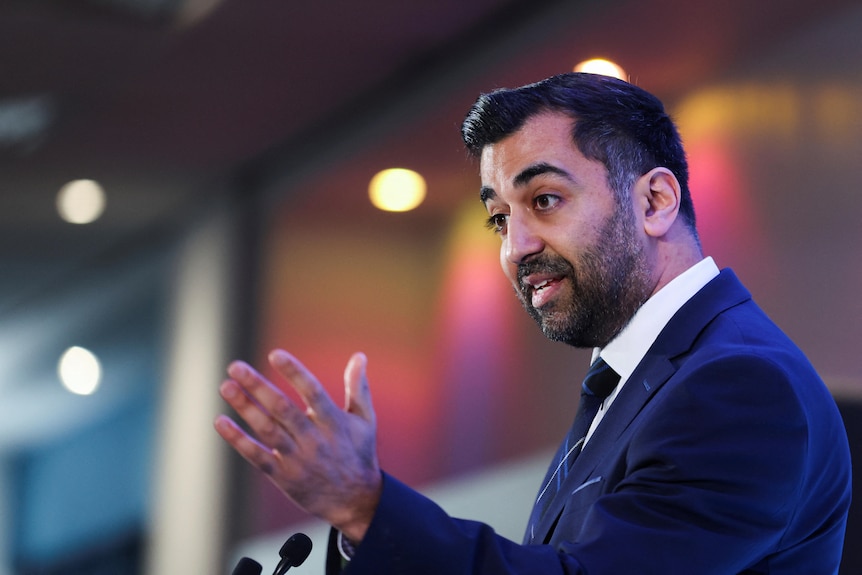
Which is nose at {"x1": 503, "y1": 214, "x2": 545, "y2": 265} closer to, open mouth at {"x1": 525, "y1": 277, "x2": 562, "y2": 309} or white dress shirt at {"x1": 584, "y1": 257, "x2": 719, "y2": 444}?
open mouth at {"x1": 525, "y1": 277, "x2": 562, "y2": 309}

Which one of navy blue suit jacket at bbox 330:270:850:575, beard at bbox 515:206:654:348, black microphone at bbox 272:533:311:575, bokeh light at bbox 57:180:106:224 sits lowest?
navy blue suit jacket at bbox 330:270:850:575

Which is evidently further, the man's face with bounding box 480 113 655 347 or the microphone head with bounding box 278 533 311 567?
the man's face with bounding box 480 113 655 347

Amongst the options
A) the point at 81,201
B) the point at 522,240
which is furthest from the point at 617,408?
the point at 81,201

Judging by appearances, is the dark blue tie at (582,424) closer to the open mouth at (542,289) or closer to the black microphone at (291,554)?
the open mouth at (542,289)

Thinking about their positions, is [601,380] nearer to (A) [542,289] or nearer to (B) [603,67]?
(A) [542,289]

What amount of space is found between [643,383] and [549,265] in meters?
0.23

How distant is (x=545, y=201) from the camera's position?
152 centimetres

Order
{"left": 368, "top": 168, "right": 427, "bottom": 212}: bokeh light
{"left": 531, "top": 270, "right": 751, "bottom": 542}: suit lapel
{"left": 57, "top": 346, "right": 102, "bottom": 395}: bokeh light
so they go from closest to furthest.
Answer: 1. {"left": 531, "top": 270, "right": 751, "bottom": 542}: suit lapel
2. {"left": 368, "top": 168, "right": 427, "bottom": 212}: bokeh light
3. {"left": 57, "top": 346, "right": 102, "bottom": 395}: bokeh light

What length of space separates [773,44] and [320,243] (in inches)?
103

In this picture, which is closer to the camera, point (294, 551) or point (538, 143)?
point (294, 551)

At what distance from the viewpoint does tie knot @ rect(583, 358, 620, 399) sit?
1.56 metres

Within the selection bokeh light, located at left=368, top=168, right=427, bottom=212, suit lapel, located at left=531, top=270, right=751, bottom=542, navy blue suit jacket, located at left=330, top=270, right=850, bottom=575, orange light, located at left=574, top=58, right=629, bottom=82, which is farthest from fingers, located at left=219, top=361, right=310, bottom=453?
bokeh light, located at left=368, top=168, right=427, bottom=212

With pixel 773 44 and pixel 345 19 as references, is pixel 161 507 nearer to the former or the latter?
pixel 345 19

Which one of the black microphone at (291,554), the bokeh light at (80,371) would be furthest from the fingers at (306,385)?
the bokeh light at (80,371)
